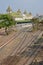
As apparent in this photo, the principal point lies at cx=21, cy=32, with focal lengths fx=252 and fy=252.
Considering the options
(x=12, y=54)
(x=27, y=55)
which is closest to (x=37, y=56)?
(x=27, y=55)

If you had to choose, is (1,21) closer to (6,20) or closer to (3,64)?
(6,20)

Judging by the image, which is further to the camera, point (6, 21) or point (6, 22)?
point (6, 21)

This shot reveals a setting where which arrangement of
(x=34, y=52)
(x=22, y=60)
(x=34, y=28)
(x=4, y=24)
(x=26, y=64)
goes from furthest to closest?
(x=34, y=28), (x=4, y=24), (x=34, y=52), (x=22, y=60), (x=26, y=64)

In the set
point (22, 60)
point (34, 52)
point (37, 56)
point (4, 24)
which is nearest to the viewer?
A: point (22, 60)

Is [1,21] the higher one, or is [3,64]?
[3,64]

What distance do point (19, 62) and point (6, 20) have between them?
27040 mm

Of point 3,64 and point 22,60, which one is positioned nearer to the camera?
point 3,64

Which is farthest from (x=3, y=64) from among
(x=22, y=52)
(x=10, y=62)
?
(x=22, y=52)

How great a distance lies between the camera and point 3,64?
1731 cm

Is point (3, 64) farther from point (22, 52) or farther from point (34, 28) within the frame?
point (34, 28)

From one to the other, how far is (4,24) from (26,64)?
27052 millimetres

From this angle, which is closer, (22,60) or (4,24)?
(22,60)

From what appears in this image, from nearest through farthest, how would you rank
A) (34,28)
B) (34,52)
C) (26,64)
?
(26,64) → (34,52) → (34,28)

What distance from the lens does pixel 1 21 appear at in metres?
44.6
